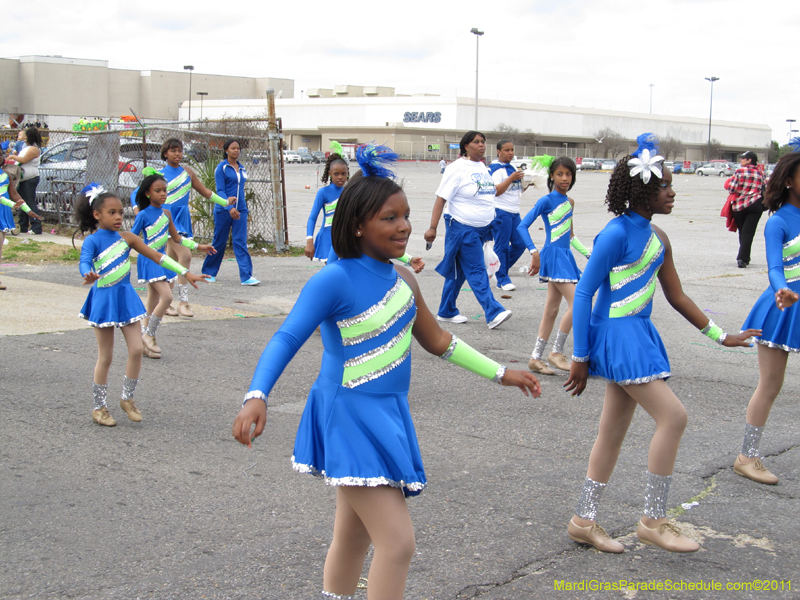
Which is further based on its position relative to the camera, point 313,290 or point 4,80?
point 4,80

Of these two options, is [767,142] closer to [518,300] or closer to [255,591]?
[518,300]

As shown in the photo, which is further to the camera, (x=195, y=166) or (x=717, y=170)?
(x=717, y=170)

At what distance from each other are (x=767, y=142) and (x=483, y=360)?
461ft

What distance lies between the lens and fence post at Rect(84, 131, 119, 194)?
16.2 metres

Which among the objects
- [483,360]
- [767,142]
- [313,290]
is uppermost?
[767,142]

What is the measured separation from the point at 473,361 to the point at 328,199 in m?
6.12

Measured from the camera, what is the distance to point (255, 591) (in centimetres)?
332

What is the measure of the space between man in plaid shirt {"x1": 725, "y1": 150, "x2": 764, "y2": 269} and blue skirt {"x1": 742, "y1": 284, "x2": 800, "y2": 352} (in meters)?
9.58

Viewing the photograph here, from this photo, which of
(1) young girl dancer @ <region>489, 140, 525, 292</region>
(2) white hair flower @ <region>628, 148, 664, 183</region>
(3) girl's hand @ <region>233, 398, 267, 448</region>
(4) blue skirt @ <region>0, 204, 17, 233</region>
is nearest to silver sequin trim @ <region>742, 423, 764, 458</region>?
(2) white hair flower @ <region>628, 148, 664, 183</region>

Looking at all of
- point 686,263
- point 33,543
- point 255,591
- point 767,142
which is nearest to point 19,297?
point 33,543

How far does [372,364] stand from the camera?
2736mm

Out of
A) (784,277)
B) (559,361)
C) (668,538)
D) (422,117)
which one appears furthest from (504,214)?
(422,117)

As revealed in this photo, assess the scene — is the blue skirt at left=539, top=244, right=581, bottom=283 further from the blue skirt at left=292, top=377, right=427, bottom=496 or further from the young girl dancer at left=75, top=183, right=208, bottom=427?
the blue skirt at left=292, top=377, right=427, bottom=496

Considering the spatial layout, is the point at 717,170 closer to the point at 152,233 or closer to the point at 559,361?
the point at 559,361
